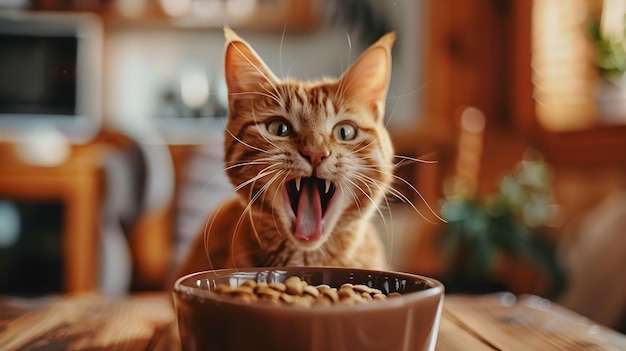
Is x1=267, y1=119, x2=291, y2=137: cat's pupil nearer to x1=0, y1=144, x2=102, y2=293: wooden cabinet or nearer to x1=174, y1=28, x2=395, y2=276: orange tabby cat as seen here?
x1=174, y1=28, x2=395, y2=276: orange tabby cat

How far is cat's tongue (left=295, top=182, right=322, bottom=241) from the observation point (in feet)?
1.76

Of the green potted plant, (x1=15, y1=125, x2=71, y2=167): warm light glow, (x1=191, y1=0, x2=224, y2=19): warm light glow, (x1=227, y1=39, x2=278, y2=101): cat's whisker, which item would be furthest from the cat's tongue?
(x1=191, y1=0, x2=224, y2=19): warm light glow

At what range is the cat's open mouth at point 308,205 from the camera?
0.54 metres

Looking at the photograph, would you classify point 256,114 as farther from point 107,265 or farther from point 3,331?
point 107,265

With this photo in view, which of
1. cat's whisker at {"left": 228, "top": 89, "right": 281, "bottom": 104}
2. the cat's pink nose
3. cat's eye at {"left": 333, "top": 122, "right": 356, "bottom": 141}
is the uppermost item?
cat's whisker at {"left": 228, "top": 89, "right": 281, "bottom": 104}

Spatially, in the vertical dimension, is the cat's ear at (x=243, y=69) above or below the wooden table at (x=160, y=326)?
above

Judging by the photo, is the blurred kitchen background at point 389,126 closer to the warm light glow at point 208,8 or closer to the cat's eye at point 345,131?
the warm light glow at point 208,8

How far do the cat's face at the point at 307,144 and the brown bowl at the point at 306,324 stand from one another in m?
0.13

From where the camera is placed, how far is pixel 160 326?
0.70 meters

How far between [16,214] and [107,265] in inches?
19.5

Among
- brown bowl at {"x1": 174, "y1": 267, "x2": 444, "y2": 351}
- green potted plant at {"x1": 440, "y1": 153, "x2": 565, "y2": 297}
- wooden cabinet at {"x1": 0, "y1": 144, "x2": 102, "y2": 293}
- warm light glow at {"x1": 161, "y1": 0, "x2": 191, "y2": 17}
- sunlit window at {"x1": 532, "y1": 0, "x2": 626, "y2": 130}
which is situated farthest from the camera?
warm light glow at {"x1": 161, "y1": 0, "x2": 191, "y2": 17}

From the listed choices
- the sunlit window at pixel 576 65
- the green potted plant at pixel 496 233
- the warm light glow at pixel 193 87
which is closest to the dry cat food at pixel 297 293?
the green potted plant at pixel 496 233

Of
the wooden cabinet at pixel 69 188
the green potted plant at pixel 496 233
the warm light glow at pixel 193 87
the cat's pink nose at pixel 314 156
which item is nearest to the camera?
the cat's pink nose at pixel 314 156

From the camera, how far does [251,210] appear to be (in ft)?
1.92
